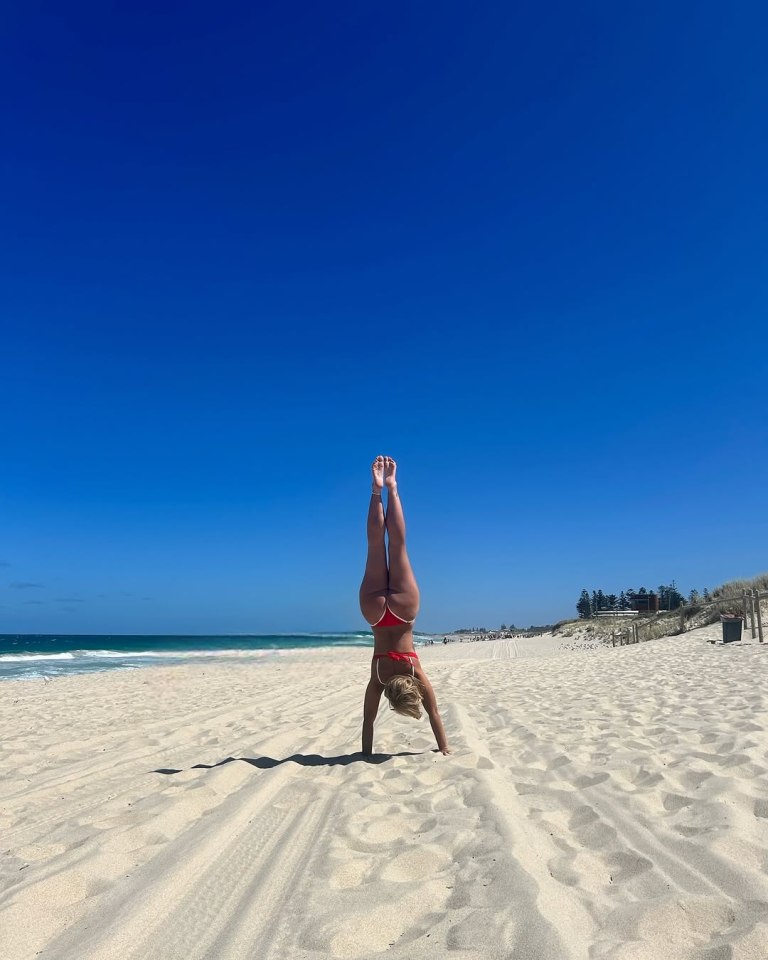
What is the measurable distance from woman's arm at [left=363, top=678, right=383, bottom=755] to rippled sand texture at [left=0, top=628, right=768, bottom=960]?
251 millimetres

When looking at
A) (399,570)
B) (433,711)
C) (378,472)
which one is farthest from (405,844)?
(378,472)

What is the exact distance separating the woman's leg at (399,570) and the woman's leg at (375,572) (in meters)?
0.06

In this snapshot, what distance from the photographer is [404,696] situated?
14.6 feet

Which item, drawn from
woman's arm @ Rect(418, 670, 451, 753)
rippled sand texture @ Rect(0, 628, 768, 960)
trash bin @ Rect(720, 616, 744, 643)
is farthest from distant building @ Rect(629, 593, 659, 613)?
woman's arm @ Rect(418, 670, 451, 753)

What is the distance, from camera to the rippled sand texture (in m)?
2.03

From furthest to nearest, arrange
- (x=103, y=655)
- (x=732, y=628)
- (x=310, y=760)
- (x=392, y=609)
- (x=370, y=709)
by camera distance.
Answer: (x=103, y=655) → (x=732, y=628) → (x=310, y=760) → (x=370, y=709) → (x=392, y=609)

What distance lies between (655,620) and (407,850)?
26.7 meters

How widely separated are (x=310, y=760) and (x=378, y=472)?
257cm

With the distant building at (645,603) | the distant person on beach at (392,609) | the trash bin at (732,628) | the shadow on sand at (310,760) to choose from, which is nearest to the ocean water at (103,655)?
the shadow on sand at (310,760)

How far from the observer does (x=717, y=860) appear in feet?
7.82

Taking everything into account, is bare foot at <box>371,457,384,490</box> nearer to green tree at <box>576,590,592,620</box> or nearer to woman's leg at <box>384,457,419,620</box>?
woman's leg at <box>384,457,419,620</box>

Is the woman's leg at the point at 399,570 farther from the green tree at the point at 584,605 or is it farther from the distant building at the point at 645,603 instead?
the green tree at the point at 584,605

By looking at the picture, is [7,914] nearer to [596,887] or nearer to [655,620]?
[596,887]

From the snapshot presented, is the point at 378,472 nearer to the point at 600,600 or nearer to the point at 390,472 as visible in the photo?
the point at 390,472
